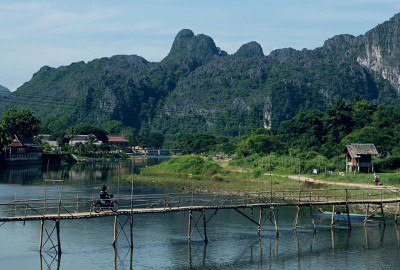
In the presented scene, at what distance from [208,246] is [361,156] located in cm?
4028

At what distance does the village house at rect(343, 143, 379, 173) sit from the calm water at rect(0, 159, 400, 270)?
24158 millimetres

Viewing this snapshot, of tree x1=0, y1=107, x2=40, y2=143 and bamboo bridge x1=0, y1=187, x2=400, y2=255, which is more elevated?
tree x1=0, y1=107, x2=40, y2=143

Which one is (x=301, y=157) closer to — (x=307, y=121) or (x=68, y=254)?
(x=307, y=121)

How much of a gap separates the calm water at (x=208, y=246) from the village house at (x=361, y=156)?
24.2 metres

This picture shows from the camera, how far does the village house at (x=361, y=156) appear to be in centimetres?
7876

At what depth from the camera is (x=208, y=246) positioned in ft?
144

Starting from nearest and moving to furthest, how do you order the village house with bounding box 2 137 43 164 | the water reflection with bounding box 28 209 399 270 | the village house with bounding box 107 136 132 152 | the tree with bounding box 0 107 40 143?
the water reflection with bounding box 28 209 399 270, the village house with bounding box 2 137 43 164, the tree with bounding box 0 107 40 143, the village house with bounding box 107 136 132 152

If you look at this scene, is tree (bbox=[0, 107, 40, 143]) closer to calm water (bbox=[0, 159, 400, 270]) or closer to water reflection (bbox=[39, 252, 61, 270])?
calm water (bbox=[0, 159, 400, 270])

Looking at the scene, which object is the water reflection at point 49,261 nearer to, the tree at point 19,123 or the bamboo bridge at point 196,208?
the bamboo bridge at point 196,208

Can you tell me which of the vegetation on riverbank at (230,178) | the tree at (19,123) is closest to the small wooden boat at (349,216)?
the vegetation on riverbank at (230,178)

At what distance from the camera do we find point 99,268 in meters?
37.4

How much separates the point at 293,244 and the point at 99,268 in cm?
1461

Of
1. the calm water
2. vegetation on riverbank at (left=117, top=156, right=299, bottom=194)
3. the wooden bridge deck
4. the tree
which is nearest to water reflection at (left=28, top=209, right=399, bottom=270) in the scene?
the calm water

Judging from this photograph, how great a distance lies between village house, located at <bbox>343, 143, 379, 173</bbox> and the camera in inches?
3101
